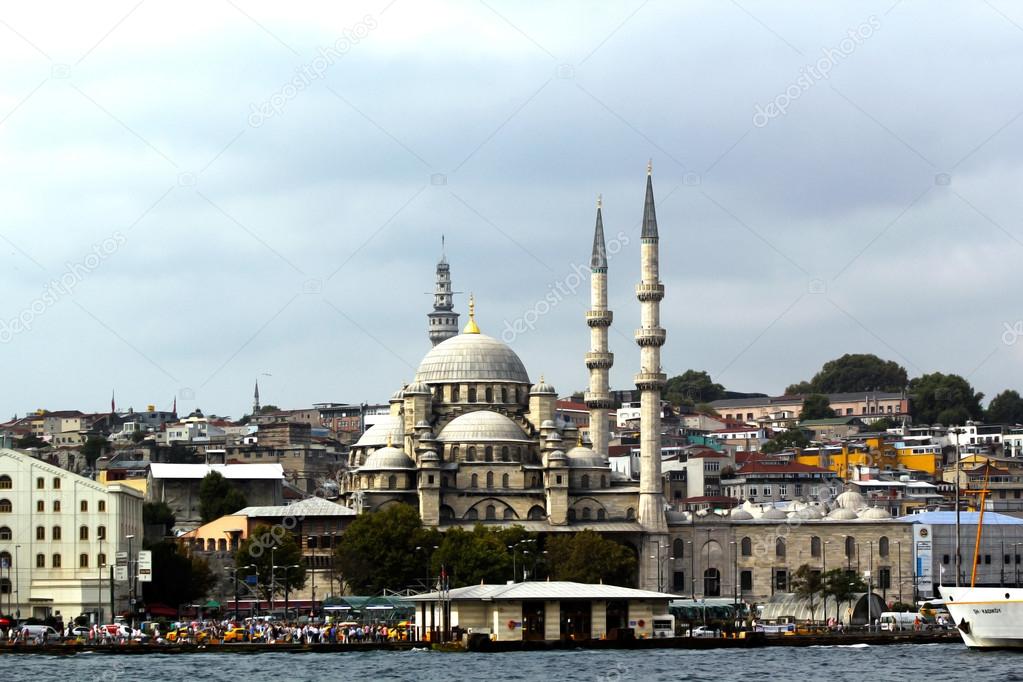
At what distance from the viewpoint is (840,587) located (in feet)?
293

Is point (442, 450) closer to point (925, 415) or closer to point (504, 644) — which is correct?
point (504, 644)

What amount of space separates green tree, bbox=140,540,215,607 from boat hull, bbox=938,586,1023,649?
3220 centimetres

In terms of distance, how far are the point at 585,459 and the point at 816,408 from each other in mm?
90819

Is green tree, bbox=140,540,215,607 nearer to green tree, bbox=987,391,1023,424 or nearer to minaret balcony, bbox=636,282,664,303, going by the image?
minaret balcony, bbox=636,282,664,303

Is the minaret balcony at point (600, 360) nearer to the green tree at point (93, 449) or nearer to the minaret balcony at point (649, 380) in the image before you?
the minaret balcony at point (649, 380)

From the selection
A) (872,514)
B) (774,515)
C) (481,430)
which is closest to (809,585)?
(872,514)

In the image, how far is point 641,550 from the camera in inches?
3917

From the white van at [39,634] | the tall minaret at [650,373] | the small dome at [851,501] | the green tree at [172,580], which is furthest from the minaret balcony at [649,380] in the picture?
the white van at [39,634]

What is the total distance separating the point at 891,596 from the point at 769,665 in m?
38.5

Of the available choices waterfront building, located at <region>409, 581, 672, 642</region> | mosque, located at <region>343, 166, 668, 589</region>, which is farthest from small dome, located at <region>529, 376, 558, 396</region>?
waterfront building, located at <region>409, 581, 672, 642</region>

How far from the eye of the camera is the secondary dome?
101312mm

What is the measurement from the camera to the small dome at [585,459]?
102m

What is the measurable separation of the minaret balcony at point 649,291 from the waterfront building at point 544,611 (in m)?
28.3

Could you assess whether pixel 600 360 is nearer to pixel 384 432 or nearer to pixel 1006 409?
pixel 384 432
